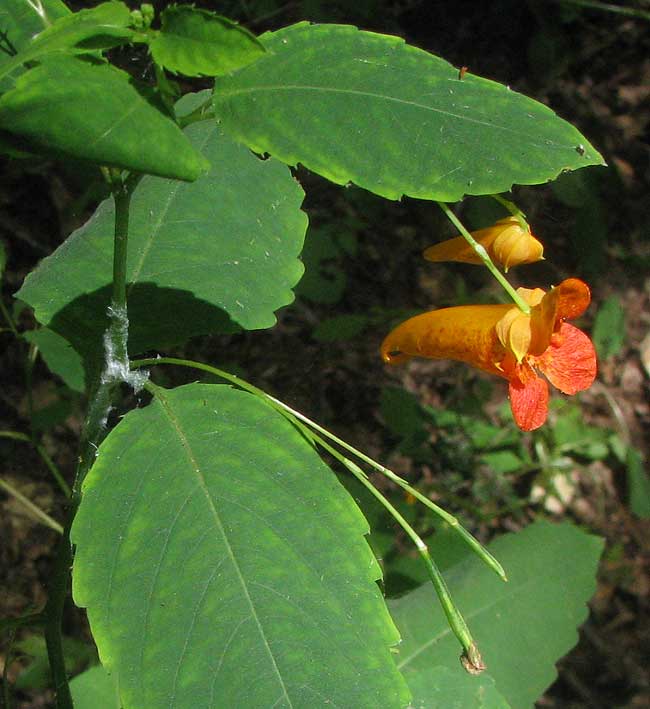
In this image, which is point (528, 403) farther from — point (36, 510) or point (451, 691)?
point (36, 510)

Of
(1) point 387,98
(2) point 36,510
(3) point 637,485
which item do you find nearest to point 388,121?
(1) point 387,98

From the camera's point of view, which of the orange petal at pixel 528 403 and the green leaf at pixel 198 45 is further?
the orange petal at pixel 528 403

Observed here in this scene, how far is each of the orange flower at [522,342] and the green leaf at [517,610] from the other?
2.78 feet

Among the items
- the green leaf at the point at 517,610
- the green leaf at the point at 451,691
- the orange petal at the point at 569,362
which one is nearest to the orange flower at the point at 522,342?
the orange petal at the point at 569,362

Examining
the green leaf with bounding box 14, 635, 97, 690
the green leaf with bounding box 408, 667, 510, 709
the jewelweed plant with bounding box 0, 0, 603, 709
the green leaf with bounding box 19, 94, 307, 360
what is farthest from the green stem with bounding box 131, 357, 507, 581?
the green leaf with bounding box 14, 635, 97, 690

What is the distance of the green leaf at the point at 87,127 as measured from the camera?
70 cm

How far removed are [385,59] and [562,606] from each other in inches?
64.3

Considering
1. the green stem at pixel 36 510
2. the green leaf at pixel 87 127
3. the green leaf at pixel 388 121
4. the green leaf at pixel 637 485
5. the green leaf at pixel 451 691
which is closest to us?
the green leaf at pixel 87 127

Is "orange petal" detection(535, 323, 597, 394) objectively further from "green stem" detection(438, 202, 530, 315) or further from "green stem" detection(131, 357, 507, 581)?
"green stem" detection(131, 357, 507, 581)

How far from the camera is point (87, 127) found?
70 cm

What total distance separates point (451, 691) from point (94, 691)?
74cm

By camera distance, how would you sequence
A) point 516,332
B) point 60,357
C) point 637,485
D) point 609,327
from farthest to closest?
point 609,327, point 637,485, point 60,357, point 516,332

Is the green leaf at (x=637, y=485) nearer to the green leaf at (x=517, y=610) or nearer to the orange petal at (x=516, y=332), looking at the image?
the green leaf at (x=517, y=610)

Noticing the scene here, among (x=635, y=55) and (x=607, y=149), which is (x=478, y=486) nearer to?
(x=607, y=149)
